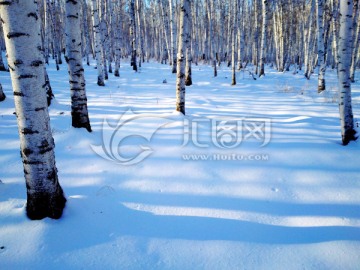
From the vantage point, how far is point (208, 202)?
2875 mm

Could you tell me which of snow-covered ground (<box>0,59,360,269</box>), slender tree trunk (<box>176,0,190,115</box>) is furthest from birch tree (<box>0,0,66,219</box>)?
slender tree trunk (<box>176,0,190,115</box>)

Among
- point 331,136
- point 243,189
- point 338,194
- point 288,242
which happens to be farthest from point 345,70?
point 288,242

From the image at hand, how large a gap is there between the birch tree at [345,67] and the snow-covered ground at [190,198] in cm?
34

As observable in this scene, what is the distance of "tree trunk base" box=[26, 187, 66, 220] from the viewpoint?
237cm

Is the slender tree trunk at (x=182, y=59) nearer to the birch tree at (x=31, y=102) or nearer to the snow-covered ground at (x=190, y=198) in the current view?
the snow-covered ground at (x=190, y=198)

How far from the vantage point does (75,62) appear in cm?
433

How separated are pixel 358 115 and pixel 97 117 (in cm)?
716

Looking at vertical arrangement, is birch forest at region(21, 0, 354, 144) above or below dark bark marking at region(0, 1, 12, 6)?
above

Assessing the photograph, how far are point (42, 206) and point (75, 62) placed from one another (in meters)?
2.91

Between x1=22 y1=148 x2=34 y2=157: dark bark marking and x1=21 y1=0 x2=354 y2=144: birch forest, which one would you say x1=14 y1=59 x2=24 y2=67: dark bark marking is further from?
x1=21 y1=0 x2=354 y2=144: birch forest

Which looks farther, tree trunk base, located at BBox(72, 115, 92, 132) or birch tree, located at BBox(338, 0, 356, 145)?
tree trunk base, located at BBox(72, 115, 92, 132)

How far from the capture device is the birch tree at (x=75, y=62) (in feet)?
13.5

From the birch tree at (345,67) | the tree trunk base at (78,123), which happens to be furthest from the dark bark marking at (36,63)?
the birch tree at (345,67)

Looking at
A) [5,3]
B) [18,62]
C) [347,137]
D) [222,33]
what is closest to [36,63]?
[18,62]
